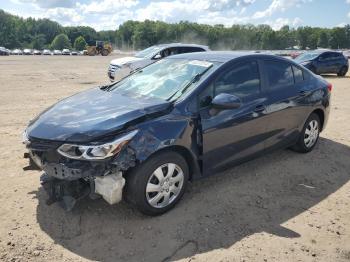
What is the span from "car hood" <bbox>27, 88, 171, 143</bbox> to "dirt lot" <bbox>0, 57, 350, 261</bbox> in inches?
36.3

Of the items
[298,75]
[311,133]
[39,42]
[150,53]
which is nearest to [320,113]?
[311,133]

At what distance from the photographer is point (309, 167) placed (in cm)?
559

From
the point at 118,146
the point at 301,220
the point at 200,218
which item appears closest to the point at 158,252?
the point at 200,218

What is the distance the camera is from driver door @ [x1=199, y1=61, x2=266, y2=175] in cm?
428

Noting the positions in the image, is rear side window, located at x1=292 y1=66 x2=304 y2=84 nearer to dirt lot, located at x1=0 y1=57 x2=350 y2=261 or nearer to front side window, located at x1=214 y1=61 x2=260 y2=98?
front side window, located at x1=214 y1=61 x2=260 y2=98

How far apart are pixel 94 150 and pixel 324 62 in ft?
61.3

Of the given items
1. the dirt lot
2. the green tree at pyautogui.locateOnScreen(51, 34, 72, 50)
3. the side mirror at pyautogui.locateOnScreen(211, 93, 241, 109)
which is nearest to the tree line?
the green tree at pyautogui.locateOnScreen(51, 34, 72, 50)

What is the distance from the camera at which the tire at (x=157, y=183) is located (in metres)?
3.74

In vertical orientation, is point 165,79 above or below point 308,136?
above

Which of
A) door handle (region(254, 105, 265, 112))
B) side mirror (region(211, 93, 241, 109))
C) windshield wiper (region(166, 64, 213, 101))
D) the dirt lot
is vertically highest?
windshield wiper (region(166, 64, 213, 101))

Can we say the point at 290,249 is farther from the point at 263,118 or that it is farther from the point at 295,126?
the point at 295,126

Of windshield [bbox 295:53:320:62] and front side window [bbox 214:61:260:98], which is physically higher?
windshield [bbox 295:53:320:62]

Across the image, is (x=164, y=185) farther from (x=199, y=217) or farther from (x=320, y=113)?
(x=320, y=113)

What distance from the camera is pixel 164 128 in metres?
3.89
